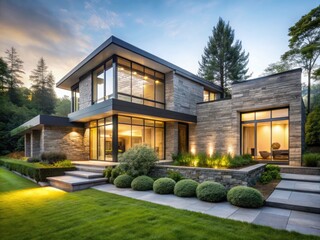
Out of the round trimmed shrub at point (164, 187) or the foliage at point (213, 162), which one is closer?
the round trimmed shrub at point (164, 187)

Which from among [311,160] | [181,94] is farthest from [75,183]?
[311,160]

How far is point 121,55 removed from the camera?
11984mm

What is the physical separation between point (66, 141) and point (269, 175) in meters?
14.1

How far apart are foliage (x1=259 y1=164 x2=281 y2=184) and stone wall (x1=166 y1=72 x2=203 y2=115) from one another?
754 centimetres

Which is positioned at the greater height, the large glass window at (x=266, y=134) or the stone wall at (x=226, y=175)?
the large glass window at (x=266, y=134)

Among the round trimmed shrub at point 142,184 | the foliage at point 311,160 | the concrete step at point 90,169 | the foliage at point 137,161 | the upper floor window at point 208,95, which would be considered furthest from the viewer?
the upper floor window at point 208,95

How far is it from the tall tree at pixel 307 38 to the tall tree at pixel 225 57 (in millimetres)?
5796

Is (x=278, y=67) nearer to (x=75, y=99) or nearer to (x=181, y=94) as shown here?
(x=181, y=94)

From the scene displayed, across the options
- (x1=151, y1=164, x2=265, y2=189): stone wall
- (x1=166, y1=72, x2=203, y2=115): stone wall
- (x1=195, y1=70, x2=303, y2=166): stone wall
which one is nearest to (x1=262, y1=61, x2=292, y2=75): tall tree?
(x1=166, y1=72, x2=203, y2=115): stone wall

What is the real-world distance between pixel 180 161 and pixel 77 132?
9857 millimetres

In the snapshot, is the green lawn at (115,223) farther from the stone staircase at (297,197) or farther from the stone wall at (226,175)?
the stone wall at (226,175)

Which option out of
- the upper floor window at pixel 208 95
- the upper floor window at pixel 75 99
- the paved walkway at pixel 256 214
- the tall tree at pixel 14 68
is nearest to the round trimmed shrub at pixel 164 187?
the paved walkway at pixel 256 214

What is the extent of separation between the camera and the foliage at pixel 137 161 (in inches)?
335

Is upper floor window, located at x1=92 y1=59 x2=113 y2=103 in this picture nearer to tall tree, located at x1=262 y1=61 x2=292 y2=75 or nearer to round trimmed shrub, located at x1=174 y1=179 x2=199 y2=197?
round trimmed shrub, located at x1=174 y1=179 x2=199 y2=197
